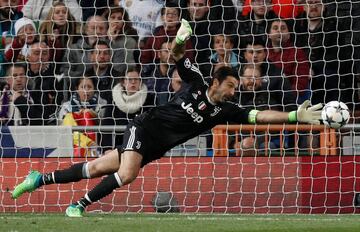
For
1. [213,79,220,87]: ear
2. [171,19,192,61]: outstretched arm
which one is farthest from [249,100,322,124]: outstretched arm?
[171,19,192,61]: outstretched arm

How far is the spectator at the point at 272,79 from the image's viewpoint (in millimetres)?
13477

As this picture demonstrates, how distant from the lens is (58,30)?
1463 cm

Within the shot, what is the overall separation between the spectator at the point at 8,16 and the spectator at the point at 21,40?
217 mm

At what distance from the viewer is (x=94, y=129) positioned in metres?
13.0

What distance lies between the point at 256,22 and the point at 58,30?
2843 mm

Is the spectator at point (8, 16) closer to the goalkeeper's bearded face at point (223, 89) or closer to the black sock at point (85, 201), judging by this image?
the black sock at point (85, 201)

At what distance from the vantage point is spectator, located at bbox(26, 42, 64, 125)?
46.5 ft

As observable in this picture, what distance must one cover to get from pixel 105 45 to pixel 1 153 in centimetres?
216

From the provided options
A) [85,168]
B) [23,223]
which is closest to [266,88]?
[85,168]

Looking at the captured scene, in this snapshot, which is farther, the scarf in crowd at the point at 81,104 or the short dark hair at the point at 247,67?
the scarf in crowd at the point at 81,104

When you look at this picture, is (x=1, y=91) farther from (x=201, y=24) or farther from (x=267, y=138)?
(x=267, y=138)

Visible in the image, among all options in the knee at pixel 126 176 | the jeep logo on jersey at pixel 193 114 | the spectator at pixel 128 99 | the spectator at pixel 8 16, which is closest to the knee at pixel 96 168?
the knee at pixel 126 176

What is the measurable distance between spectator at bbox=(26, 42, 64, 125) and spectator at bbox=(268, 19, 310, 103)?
9.85 ft

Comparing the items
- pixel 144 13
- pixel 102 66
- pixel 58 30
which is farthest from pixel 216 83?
pixel 58 30
